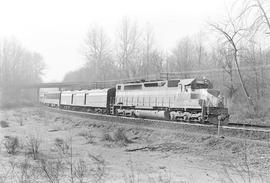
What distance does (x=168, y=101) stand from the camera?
20484 mm

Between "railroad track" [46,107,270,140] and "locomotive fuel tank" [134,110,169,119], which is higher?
"locomotive fuel tank" [134,110,169,119]

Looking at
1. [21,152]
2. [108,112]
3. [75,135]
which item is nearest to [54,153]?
[21,152]

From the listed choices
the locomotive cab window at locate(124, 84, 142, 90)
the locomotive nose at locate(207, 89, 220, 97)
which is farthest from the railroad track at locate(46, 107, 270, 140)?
the locomotive cab window at locate(124, 84, 142, 90)

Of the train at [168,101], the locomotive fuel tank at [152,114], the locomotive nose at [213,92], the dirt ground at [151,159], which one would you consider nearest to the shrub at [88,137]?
the dirt ground at [151,159]

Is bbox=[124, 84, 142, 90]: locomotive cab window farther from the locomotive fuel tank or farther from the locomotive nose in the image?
the locomotive nose

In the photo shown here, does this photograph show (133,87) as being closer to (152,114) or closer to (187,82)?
(152,114)

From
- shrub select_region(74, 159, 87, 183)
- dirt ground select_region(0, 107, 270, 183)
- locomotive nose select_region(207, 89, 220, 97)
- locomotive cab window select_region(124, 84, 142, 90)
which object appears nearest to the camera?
shrub select_region(74, 159, 87, 183)

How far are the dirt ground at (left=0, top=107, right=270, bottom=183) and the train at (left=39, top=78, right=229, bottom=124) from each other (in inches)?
100

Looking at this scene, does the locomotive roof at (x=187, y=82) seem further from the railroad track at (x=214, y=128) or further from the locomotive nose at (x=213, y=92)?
the railroad track at (x=214, y=128)

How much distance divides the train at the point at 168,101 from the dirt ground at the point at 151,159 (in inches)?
100

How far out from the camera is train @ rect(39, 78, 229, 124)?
59.6ft

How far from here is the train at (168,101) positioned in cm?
1817

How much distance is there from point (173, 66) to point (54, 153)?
141 feet

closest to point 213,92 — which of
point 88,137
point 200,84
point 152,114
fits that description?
point 200,84
